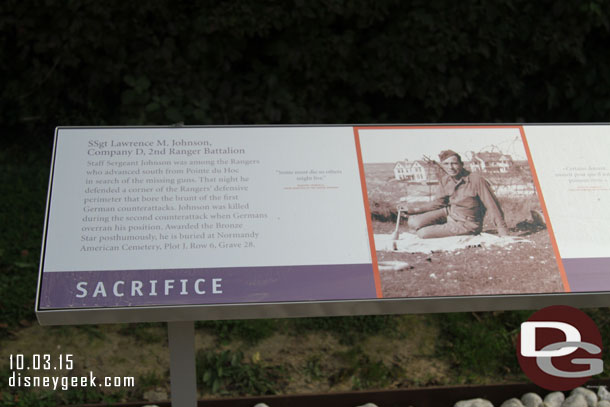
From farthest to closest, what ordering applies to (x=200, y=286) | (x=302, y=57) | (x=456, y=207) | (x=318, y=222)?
→ (x=302, y=57) < (x=456, y=207) < (x=318, y=222) < (x=200, y=286)

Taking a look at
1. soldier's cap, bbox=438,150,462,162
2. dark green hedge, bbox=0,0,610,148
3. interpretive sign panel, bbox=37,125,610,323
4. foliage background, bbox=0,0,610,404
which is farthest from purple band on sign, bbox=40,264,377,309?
dark green hedge, bbox=0,0,610,148

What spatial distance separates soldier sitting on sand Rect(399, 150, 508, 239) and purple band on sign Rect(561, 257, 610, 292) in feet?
0.86

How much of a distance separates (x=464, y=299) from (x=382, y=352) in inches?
50.1

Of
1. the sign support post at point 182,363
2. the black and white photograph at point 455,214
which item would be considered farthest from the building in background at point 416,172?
the sign support post at point 182,363

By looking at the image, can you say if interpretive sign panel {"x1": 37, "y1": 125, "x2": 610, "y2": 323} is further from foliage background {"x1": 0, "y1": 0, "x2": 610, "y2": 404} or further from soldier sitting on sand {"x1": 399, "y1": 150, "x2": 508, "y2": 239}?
foliage background {"x1": 0, "y1": 0, "x2": 610, "y2": 404}

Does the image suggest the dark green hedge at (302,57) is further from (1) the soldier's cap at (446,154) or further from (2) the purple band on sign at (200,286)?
(2) the purple band on sign at (200,286)

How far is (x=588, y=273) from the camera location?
226 cm

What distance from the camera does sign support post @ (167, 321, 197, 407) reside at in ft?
7.47

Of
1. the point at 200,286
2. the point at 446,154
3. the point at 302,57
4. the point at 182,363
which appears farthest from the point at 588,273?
the point at 302,57

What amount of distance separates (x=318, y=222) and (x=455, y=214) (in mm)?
524

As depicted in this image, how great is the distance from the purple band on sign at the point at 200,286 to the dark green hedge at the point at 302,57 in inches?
100

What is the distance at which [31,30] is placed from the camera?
459 cm

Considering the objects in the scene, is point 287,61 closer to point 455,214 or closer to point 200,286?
point 455,214

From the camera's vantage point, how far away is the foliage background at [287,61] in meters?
4.42
